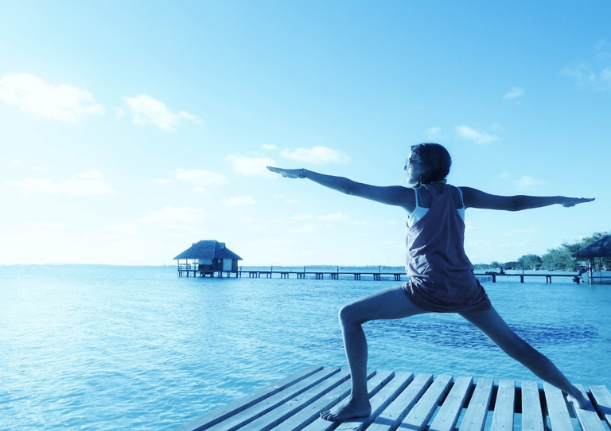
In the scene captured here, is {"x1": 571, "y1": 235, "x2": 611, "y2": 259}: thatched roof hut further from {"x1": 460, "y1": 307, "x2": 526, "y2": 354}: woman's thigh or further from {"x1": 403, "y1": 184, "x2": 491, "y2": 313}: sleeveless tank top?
{"x1": 403, "y1": 184, "x2": 491, "y2": 313}: sleeveless tank top

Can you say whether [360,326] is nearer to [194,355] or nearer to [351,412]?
[351,412]

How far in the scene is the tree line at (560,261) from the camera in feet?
204

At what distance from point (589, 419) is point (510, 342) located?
980mm

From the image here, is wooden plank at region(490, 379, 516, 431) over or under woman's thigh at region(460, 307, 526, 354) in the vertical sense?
under

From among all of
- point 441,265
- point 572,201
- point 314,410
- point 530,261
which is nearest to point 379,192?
point 441,265

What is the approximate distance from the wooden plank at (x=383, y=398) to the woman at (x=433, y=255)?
1.12ft

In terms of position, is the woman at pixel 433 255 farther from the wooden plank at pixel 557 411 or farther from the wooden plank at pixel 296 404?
the wooden plank at pixel 296 404

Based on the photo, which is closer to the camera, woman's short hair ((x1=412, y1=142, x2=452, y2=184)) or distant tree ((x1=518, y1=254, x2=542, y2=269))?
woman's short hair ((x1=412, y1=142, x2=452, y2=184))

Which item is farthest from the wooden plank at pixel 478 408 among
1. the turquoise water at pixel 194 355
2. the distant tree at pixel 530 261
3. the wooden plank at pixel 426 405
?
the distant tree at pixel 530 261

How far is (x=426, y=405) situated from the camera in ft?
10.2

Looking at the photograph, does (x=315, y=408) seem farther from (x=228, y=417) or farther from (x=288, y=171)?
(x=288, y=171)

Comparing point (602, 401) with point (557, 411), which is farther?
point (602, 401)

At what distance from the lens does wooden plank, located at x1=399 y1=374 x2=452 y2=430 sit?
8.84 feet

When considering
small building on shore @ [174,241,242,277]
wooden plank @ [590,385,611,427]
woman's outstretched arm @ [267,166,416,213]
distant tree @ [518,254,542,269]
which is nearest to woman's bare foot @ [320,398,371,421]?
woman's outstretched arm @ [267,166,416,213]
